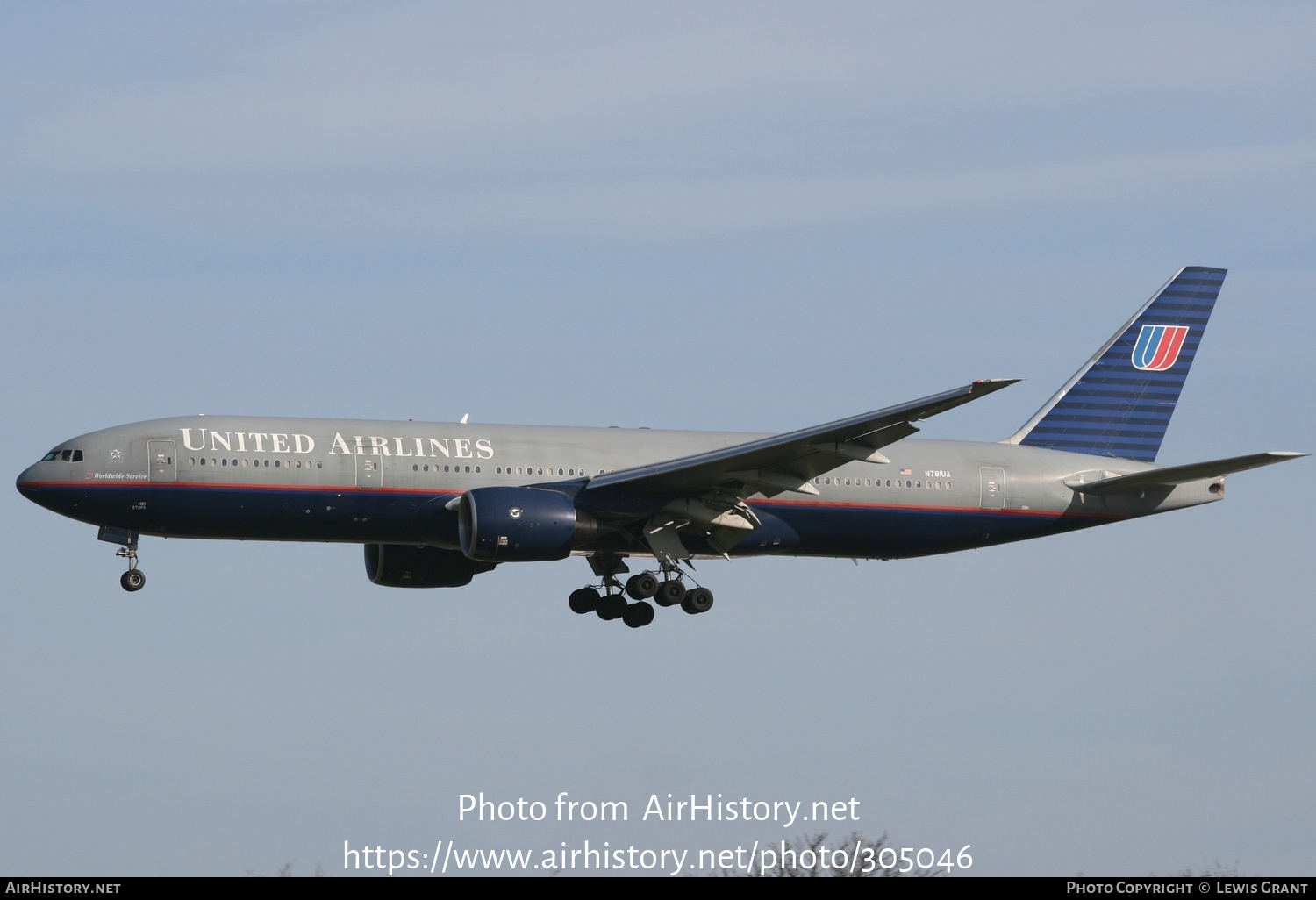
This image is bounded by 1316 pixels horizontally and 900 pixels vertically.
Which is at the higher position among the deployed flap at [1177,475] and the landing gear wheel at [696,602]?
the deployed flap at [1177,475]

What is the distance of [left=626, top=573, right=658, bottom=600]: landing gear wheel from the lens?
139 feet

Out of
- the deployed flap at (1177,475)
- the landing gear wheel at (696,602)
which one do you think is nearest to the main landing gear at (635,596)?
the landing gear wheel at (696,602)

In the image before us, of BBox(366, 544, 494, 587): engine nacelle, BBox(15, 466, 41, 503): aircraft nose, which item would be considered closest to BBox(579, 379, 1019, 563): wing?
BBox(366, 544, 494, 587): engine nacelle

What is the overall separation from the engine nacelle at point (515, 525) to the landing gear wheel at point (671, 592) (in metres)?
3.82

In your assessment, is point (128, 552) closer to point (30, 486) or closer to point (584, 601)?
point (30, 486)

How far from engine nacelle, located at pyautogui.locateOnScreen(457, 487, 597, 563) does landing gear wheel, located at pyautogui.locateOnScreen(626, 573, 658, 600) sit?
3.43 metres

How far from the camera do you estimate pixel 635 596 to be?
42344mm

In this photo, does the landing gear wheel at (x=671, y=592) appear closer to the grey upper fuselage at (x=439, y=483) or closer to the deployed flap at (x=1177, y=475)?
the grey upper fuselage at (x=439, y=483)

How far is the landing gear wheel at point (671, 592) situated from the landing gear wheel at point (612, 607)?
1.61 meters

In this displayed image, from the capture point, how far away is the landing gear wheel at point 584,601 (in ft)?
144

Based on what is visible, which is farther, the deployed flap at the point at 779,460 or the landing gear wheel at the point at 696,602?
the landing gear wheel at the point at 696,602

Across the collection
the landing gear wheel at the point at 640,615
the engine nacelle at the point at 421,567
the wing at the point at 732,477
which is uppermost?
the wing at the point at 732,477
